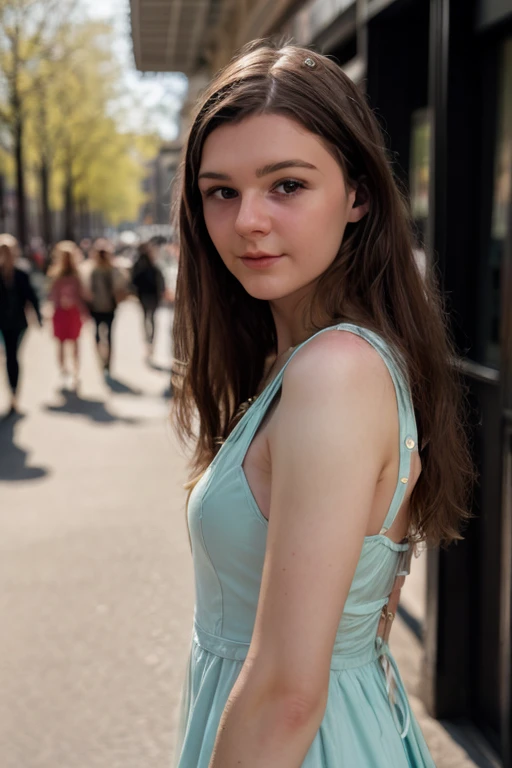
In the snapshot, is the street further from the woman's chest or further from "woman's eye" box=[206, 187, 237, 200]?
"woman's eye" box=[206, 187, 237, 200]

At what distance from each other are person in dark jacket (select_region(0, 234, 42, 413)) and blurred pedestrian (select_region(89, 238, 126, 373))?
2164mm

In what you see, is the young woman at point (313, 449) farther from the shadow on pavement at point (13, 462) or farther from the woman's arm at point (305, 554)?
the shadow on pavement at point (13, 462)

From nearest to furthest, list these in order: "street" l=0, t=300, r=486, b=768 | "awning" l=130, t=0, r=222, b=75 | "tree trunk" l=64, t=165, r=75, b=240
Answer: "street" l=0, t=300, r=486, b=768 < "awning" l=130, t=0, r=222, b=75 < "tree trunk" l=64, t=165, r=75, b=240

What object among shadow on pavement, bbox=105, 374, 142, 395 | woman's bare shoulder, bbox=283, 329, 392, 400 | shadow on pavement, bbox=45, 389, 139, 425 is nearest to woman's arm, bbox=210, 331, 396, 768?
woman's bare shoulder, bbox=283, 329, 392, 400

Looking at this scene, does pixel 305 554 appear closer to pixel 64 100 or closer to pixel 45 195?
pixel 64 100

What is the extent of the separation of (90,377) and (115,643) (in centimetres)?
854

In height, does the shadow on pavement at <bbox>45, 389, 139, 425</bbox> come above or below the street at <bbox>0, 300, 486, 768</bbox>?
above

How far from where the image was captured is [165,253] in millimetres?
34031

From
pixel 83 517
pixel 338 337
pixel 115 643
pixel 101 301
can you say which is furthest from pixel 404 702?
pixel 101 301

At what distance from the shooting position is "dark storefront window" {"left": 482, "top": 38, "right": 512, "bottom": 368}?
308cm

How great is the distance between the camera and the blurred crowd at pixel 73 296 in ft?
33.0

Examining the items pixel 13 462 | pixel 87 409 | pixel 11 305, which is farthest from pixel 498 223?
pixel 11 305

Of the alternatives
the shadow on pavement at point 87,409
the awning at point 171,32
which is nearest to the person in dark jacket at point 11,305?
the shadow on pavement at point 87,409

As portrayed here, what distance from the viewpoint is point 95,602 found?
4684 millimetres
